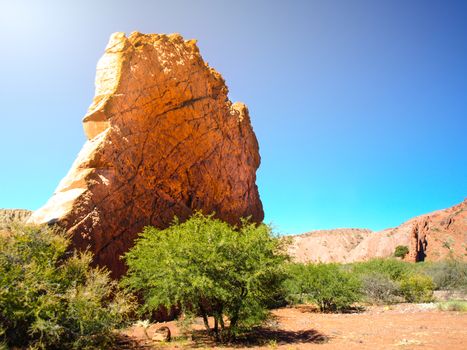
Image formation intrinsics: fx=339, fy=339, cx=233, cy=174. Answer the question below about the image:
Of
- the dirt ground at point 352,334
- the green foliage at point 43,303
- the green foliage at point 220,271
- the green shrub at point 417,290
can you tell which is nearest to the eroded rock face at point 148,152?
the green foliage at point 43,303

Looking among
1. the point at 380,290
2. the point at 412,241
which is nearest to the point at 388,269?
the point at 380,290

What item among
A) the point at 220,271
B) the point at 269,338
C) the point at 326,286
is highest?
the point at 220,271

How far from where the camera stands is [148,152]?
24672 mm

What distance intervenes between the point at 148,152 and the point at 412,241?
243 feet

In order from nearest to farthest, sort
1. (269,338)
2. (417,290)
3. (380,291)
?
(269,338)
(417,290)
(380,291)

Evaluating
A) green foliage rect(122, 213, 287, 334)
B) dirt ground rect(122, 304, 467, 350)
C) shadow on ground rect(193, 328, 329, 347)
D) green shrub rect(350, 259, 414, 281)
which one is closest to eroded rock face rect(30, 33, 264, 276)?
green foliage rect(122, 213, 287, 334)

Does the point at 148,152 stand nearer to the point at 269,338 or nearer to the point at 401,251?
the point at 269,338

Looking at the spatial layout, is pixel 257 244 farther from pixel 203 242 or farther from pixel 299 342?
pixel 299 342

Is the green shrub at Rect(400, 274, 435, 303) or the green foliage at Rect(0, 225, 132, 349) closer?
the green foliage at Rect(0, 225, 132, 349)

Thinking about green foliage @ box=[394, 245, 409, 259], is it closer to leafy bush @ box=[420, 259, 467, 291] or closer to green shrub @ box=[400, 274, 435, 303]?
leafy bush @ box=[420, 259, 467, 291]

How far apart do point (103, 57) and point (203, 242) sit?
1822 centimetres

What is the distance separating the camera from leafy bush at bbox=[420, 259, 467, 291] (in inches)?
1352

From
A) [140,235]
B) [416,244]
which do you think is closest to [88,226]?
[140,235]

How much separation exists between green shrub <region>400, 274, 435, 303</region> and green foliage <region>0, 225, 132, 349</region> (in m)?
26.9
